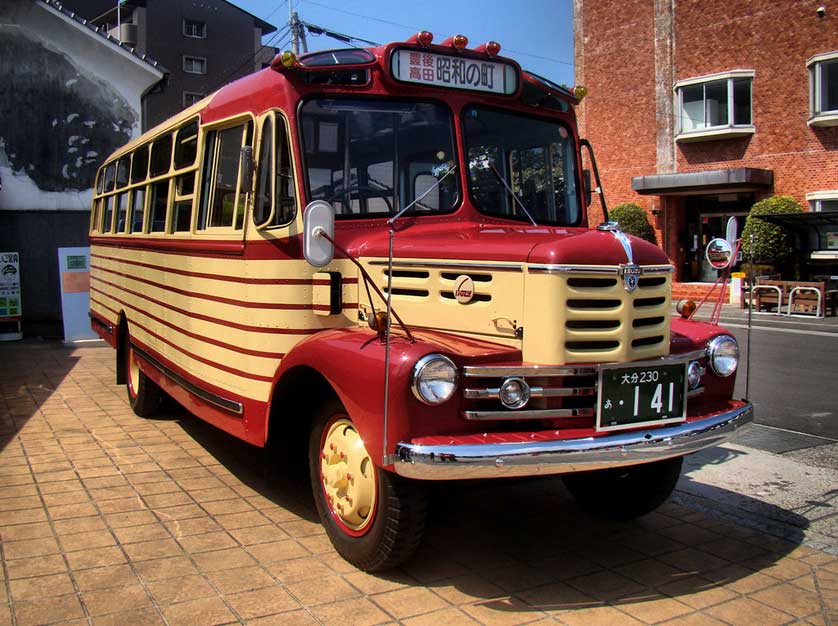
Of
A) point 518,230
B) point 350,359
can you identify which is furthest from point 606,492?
point 350,359

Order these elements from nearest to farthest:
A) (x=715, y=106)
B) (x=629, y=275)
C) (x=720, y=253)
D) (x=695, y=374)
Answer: (x=629, y=275), (x=695, y=374), (x=720, y=253), (x=715, y=106)

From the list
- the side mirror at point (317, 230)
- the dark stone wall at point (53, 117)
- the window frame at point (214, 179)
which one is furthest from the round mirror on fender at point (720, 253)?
the dark stone wall at point (53, 117)

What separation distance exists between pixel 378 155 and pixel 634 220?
21097mm

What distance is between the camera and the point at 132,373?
27.1 feet

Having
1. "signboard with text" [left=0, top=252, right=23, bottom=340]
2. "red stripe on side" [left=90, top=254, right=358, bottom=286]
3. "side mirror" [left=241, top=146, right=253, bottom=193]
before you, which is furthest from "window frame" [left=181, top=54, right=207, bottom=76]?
"side mirror" [left=241, top=146, right=253, bottom=193]

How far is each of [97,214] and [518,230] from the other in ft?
22.8

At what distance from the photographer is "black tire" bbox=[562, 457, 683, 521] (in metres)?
4.89

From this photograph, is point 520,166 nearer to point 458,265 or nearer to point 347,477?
point 458,265

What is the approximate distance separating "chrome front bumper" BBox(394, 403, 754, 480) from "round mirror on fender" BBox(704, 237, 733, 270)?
4.51 ft

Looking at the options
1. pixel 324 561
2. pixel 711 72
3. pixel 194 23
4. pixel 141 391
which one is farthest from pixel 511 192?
pixel 194 23

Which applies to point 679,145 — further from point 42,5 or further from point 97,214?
point 97,214

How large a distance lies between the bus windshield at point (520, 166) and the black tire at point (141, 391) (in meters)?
3.90

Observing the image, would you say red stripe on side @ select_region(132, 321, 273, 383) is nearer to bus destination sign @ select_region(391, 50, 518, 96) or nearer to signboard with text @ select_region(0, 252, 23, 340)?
bus destination sign @ select_region(391, 50, 518, 96)

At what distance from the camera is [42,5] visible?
14.9 metres
